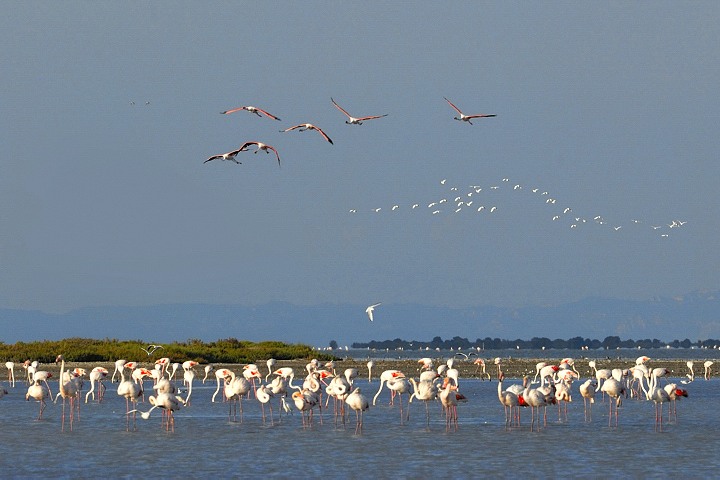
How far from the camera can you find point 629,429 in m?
30.5

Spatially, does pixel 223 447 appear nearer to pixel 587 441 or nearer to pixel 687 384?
pixel 587 441

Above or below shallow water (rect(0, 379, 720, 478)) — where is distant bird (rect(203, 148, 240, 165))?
above

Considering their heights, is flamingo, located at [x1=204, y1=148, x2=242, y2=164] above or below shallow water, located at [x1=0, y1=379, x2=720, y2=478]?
above

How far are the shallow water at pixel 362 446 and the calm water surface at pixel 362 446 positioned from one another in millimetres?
22

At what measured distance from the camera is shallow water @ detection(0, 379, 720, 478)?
23.0m

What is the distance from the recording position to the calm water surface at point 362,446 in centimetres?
2292

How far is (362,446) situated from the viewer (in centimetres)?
2683

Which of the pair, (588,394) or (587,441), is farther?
(588,394)

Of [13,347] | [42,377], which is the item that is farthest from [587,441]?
[13,347]

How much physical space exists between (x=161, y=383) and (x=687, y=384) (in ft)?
89.7

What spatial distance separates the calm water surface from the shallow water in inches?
0.9

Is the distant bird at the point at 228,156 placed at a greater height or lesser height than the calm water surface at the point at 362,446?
greater

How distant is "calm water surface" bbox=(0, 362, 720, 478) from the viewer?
2292 centimetres

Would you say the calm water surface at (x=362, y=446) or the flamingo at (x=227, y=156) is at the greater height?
the flamingo at (x=227, y=156)
